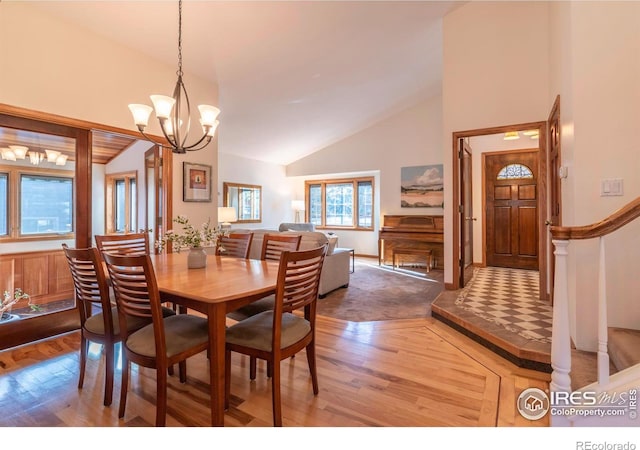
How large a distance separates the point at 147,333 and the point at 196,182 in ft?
8.90

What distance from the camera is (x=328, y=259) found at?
4.23m

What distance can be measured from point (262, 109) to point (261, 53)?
155 centimetres

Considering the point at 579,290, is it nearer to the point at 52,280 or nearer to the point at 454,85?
the point at 454,85

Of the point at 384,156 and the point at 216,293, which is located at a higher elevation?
the point at 384,156

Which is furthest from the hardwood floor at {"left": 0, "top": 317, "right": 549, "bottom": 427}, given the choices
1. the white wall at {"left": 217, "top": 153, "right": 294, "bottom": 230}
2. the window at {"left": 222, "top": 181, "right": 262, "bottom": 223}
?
the white wall at {"left": 217, "top": 153, "right": 294, "bottom": 230}

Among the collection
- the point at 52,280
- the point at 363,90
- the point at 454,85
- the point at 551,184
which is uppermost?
the point at 363,90

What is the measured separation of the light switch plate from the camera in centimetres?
204

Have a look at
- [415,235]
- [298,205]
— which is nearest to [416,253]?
[415,235]

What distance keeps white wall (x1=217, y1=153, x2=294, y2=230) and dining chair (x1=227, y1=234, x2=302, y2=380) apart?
4244mm

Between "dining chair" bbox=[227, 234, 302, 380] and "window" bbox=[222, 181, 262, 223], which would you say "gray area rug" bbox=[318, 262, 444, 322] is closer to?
"dining chair" bbox=[227, 234, 302, 380]

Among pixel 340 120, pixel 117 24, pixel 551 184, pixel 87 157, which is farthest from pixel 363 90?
pixel 87 157

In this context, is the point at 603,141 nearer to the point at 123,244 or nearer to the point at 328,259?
the point at 328,259

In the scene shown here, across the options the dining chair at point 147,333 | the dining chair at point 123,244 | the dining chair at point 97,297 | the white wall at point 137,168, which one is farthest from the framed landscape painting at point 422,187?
the dining chair at point 97,297

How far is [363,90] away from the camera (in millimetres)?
5414
